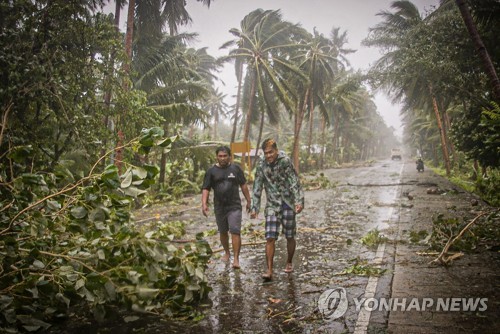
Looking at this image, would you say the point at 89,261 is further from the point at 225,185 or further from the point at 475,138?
the point at 475,138

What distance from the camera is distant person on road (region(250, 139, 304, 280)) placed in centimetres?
457

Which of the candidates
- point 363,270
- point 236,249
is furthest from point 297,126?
point 363,270

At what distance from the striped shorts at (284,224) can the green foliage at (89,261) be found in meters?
1.29

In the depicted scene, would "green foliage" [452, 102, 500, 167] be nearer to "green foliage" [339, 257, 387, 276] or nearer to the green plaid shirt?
"green foliage" [339, 257, 387, 276]

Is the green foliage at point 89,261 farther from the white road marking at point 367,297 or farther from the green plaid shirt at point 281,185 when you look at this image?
the white road marking at point 367,297

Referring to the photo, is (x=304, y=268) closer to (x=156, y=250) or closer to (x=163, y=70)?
(x=156, y=250)

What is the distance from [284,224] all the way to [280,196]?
15.6 inches

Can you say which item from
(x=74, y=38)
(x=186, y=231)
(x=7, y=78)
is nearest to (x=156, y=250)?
(x=7, y=78)

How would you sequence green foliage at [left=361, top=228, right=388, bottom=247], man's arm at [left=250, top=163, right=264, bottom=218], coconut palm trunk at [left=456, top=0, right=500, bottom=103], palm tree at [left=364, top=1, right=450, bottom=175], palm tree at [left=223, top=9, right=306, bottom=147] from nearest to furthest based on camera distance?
man's arm at [left=250, top=163, right=264, bottom=218], green foliage at [left=361, top=228, right=388, bottom=247], coconut palm trunk at [left=456, top=0, right=500, bottom=103], palm tree at [left=364, top=1, right=450, bottom=175], palm tree at [left=223, top=9, right=306, bottom=147]

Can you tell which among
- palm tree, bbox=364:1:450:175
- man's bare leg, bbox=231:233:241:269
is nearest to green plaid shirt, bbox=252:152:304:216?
man's bare leg, bbox=231:233:241:269

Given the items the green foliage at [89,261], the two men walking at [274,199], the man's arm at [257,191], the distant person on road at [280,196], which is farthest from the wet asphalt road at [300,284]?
the man's arm at [257,191]

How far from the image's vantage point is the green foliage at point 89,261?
2.94 metres

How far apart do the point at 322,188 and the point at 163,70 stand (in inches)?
362

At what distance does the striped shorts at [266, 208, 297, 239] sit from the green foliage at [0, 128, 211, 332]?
1.29 metres
